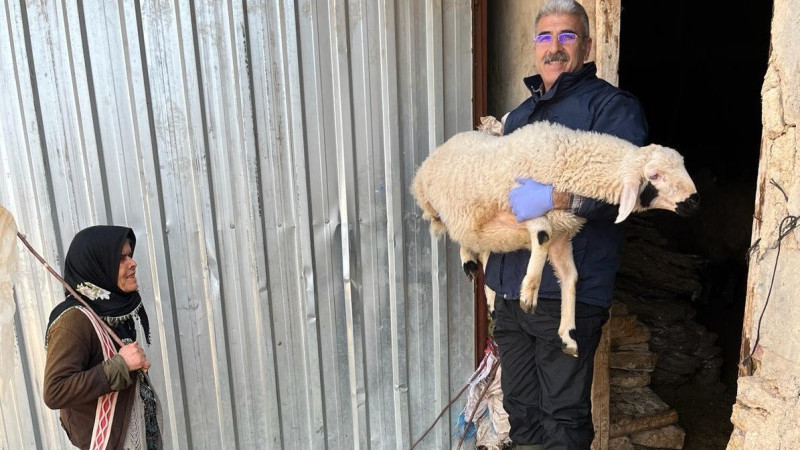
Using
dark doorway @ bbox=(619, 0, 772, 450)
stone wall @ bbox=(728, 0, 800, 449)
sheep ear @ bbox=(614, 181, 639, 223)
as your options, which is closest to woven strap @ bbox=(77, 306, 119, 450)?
sheep ear @ bbox=(614, 181, 639, 223)

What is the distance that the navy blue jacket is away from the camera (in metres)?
2.29

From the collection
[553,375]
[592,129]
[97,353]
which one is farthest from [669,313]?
[97,353]

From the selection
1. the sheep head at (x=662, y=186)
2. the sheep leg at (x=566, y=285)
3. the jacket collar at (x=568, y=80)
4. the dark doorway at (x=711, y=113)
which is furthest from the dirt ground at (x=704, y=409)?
the jacket collar at (x=568, y=80)

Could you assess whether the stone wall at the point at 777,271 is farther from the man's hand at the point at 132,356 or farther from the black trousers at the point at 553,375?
the man's hand at the point at 132,356

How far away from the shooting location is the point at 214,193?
2918 mm

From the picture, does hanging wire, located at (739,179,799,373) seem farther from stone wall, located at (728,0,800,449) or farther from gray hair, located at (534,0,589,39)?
gray hair, located at (534,0,589,39)

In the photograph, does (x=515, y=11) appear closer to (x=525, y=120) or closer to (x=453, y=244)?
(x=525, y=120)

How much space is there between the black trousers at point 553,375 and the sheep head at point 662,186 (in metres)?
0.57

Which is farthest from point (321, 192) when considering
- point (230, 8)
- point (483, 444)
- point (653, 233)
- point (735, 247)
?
point (735, 247)

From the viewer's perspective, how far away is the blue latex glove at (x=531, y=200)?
214 cm

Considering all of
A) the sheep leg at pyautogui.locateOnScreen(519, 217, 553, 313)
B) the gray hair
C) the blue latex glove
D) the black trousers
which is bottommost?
the black trousers

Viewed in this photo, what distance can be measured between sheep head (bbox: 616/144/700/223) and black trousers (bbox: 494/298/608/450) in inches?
22.4

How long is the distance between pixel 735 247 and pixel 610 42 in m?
4.36

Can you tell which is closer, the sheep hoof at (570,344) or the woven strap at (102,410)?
the woven strap at (102,410)
